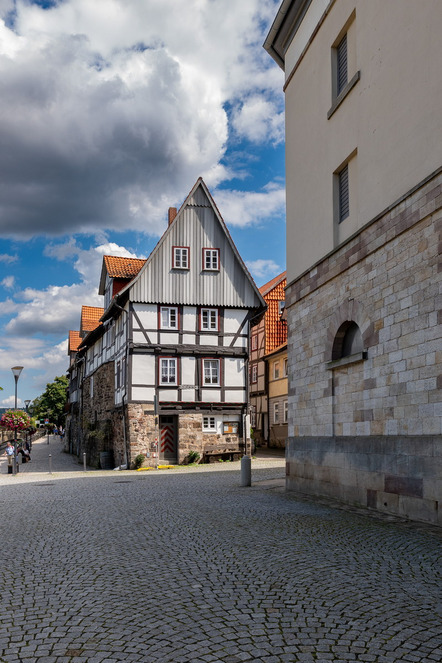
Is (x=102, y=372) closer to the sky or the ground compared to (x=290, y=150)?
closer to the ground

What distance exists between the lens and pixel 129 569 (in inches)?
269

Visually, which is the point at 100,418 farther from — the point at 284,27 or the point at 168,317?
the point at 284,27

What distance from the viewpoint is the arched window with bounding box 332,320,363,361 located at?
13305mm

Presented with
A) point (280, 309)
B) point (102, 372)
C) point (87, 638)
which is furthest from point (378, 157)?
point (280, 309)

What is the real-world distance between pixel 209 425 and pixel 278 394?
11.2 meters

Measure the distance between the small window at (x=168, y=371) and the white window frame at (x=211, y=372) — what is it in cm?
136

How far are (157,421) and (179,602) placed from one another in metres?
22.6

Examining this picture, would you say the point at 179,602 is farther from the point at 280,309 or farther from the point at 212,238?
the point at 280,309

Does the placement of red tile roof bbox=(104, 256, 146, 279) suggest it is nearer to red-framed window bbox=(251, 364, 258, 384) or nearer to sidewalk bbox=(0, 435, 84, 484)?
sidewalk bbox=(0, 435, 84, 484)

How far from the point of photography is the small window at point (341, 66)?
14344 millimetres

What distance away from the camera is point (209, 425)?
2944 centimetres

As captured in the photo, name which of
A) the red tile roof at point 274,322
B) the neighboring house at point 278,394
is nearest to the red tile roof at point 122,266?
the neighboring house at point 278,394

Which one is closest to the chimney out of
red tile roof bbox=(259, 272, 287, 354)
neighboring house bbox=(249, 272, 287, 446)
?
neighboring house bbox=(249, 272, 287, 446)

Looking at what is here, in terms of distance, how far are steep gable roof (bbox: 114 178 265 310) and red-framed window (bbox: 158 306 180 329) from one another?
394mm
